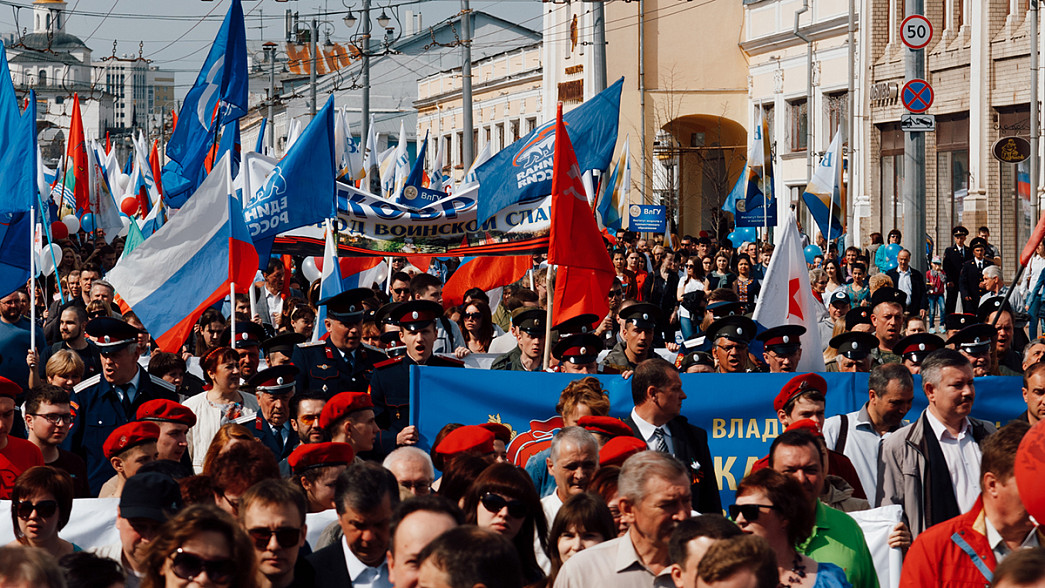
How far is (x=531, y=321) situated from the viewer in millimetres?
10266

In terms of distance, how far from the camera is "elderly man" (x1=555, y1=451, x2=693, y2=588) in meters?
4.95

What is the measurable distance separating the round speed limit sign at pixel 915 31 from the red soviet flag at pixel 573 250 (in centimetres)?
777

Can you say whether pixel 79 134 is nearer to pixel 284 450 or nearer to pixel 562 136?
pixel 562 136

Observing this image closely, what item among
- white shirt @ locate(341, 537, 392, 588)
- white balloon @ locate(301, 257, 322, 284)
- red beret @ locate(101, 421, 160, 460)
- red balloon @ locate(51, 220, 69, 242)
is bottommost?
white shirt @ locate(341, 537, 392, 588)

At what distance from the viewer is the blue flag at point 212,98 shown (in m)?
14.5

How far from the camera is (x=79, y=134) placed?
2472cm

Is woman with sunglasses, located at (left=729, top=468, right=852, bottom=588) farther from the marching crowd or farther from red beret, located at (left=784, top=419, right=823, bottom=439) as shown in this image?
red beret, located at (left=784, top=419, right=823, bottom=439)

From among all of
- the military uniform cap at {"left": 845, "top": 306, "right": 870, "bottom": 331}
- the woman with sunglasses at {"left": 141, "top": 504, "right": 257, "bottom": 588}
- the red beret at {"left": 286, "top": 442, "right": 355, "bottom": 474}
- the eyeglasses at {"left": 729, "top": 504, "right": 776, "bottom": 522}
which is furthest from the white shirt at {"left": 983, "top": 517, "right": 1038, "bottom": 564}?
the military uniform cap at {"left": 845, "top": 306, "right": 870, "bottom": 331}

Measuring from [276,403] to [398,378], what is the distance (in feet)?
3.68

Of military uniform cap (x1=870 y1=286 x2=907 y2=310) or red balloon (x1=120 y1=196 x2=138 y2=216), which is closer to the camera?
military uniform cap (x1=870 y1=286 x2=907 y2=310)

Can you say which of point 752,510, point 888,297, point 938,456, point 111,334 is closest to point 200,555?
point 752,510

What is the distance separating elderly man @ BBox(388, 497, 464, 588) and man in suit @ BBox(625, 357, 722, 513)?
254 centimetres

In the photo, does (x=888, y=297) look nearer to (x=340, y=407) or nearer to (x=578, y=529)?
(x=340, y=407)

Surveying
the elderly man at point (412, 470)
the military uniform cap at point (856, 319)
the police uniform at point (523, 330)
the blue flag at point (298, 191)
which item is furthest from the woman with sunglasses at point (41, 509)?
the military uniform cap at point (856, 319)
